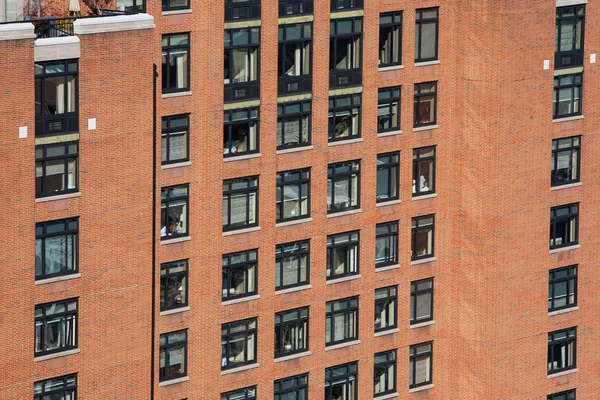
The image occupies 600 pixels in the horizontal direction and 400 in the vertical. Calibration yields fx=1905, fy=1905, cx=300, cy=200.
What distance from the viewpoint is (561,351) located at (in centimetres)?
8062

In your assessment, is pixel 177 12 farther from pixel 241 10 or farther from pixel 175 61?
pixel 241 10

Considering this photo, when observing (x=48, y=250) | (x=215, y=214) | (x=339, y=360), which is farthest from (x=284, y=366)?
(x=48, y=250)

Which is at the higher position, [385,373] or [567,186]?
[567,186]

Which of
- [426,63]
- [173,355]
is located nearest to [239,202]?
[173,355]

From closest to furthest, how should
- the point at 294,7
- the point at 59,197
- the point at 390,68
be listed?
the point at 59,197
the point at 294,7
the point at 390,68

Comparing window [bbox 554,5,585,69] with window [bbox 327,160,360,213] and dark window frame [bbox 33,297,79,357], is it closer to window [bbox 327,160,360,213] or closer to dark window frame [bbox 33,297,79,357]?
window [bbox 327,160,360,213]

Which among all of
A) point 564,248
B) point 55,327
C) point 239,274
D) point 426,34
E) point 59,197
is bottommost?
point 55,327

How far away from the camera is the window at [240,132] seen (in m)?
71.1

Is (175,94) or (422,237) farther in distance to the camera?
(422,237)

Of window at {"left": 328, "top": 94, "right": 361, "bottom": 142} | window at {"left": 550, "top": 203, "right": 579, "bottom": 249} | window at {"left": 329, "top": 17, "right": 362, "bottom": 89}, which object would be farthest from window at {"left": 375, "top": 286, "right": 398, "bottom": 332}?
window at {"left": 329, "top": 17, "right": 362, "bottom": 89}

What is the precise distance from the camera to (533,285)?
258 feet

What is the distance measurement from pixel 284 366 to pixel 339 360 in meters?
2.61

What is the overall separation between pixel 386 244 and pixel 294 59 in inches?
356

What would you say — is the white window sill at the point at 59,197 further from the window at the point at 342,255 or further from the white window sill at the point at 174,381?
the window at the point at 342,255
